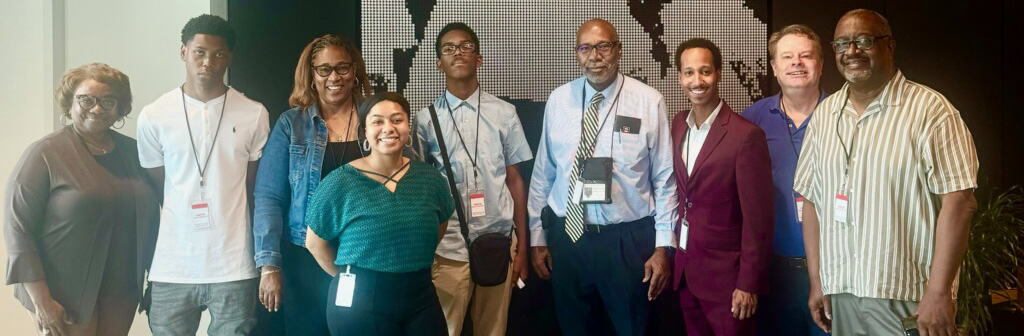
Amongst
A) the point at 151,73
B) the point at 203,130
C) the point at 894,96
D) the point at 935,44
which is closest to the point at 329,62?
the point at 203,130

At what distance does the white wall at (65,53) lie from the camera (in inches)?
143

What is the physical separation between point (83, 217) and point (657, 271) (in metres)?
2.52

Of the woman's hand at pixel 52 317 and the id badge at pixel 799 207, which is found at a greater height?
the id badge at pixel 799 207

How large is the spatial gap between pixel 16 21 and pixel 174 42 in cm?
67

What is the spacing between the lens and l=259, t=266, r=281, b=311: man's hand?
11.3 ft

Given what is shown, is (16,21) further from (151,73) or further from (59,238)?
(59,238)

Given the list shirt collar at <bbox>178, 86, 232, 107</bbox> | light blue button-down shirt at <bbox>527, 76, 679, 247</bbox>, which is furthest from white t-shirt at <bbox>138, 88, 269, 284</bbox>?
light blue button-down shirt at <bbox>527, 76, 679, 247</bbox>

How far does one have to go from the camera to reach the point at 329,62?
357cm

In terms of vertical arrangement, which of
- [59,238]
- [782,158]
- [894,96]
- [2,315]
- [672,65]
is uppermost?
[672,65]

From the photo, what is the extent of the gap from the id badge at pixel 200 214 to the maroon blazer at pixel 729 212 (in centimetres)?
210

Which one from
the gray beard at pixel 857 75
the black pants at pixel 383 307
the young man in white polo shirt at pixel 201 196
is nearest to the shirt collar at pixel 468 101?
the young man in white polo shirt at pixel 201 196

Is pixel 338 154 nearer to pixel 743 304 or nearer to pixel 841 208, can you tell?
pixel 743 304

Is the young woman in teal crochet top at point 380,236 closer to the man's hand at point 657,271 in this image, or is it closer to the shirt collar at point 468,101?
the shirt collar at point 468,101

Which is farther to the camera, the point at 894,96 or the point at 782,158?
the point at 782,158
